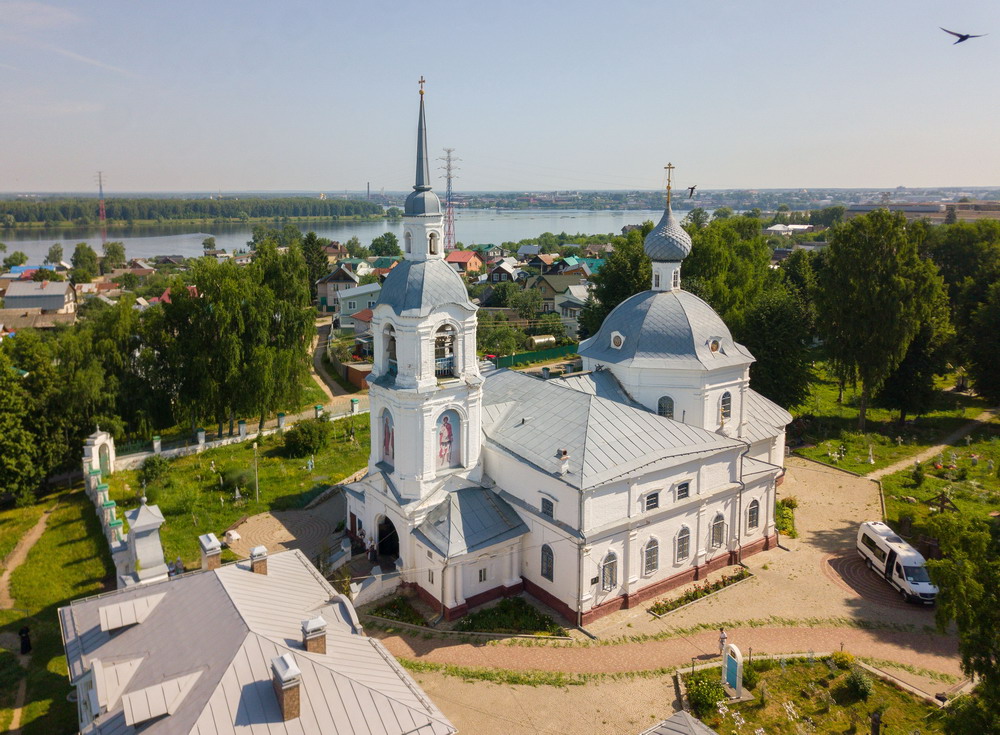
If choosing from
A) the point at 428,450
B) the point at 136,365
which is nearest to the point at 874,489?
the point at 428,450

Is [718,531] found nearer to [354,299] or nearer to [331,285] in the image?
[354,299]

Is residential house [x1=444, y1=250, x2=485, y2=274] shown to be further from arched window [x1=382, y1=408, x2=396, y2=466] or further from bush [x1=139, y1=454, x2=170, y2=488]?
arched window [x1=382, y1=408, x2=396, y2=466]

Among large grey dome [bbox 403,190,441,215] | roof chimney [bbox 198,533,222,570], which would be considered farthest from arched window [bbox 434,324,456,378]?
roof chimney [bbox 198,533,222,570]

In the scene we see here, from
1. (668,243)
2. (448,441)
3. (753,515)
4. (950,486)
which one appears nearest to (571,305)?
(668,243)

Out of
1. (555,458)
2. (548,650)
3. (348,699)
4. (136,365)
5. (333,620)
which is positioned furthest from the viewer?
(136,365)

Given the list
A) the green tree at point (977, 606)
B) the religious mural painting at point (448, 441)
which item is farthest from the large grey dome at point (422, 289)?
the green tree at point (977, 606)

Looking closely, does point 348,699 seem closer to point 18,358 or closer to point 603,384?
point 603,384
